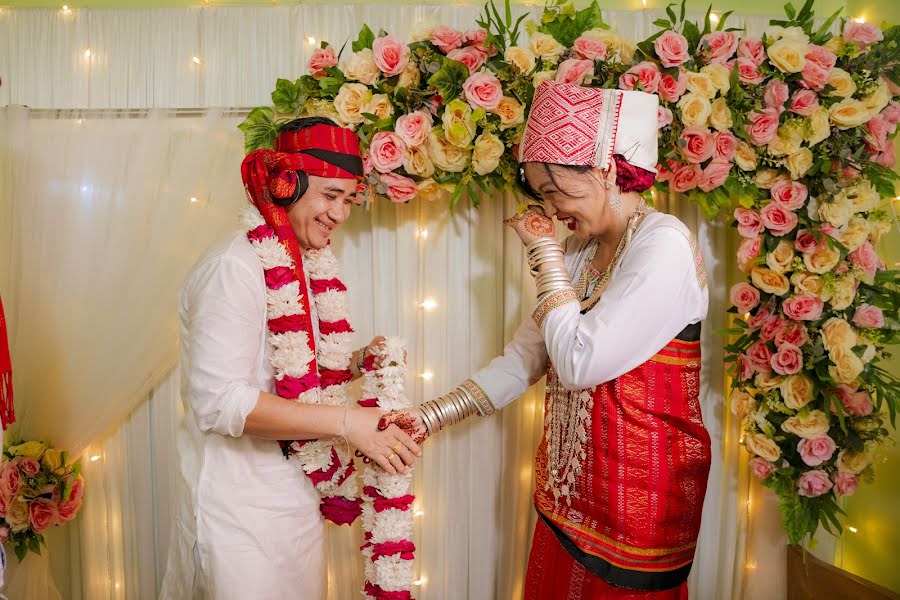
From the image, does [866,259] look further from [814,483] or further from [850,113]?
[814,483]

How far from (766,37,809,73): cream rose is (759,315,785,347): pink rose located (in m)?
0.82

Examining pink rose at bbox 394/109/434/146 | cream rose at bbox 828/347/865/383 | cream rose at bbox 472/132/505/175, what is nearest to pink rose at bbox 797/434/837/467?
cream rose at bbox 828/347/865/383

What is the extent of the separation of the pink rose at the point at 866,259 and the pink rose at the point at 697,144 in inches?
23.4

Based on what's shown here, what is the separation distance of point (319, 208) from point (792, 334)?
1.61 meters

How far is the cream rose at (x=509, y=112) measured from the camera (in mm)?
2131

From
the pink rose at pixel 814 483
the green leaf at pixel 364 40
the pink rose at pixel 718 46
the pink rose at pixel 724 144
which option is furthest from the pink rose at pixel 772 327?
the green leaf at pixel 364 40

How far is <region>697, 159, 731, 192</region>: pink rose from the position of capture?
2113mm

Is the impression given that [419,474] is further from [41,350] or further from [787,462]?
[41,350]

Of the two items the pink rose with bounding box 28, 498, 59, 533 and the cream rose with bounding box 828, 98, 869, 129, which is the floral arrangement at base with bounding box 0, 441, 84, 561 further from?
the cream rose with bounding box 828, 98, 869, 129

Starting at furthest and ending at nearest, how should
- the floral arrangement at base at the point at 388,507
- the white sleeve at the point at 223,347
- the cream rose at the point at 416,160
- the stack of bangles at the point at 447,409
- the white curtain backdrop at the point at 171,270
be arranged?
1. the white curtain backdrop at the point at 171,270
2. the cream rose at the point at 416,160
3. the stack of bangles at the point at 447,409
4. the floral arrangement at base at the point at 388,507
5. the white sleeve at the point at 223,347

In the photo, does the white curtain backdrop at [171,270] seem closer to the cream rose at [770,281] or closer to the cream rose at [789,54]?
the cream rose at [770,281]

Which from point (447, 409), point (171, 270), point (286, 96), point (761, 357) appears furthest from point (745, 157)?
point (171, 270)

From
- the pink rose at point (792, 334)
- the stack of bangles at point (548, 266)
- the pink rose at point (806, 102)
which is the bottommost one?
the pink rose at point (792, 334)

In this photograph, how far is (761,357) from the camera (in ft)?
7.29
